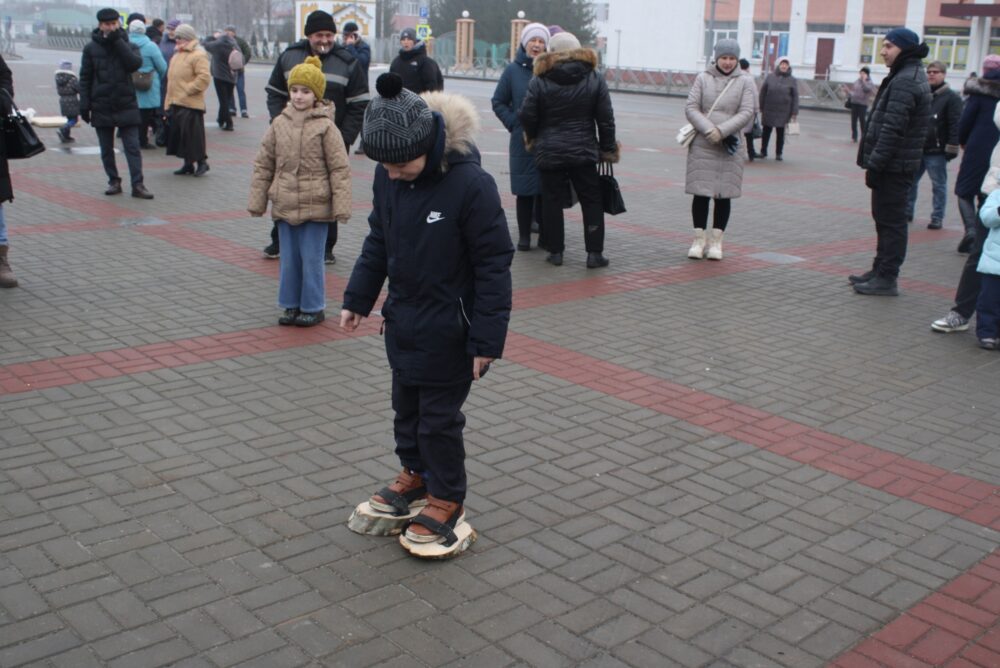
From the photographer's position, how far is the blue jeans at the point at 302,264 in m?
7.31

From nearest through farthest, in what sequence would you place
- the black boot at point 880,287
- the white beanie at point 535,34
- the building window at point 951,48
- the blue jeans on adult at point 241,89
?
the black boot at point 880,287 < the white beanie at point 535,34 < the blue jeans on adult at point 241,89 < the building window at point 951,48

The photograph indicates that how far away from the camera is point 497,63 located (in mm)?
60188

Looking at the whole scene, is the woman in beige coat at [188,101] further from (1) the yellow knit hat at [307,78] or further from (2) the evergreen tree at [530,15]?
(2) the evergreen tree at [530,15]

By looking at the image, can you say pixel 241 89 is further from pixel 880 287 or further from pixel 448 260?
pixel 448 260

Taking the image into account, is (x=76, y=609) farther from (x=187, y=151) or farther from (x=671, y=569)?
(x=187, y=151)

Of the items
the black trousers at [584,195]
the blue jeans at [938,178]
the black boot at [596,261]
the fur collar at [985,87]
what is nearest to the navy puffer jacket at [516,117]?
the black trousers at [584,195]

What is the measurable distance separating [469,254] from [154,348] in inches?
130

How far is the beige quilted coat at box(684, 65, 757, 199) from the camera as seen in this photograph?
31.3 feet

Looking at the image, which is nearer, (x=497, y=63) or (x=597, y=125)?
(x=597, y=125)

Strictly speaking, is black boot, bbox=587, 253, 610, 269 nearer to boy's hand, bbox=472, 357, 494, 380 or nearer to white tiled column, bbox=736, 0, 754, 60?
boy's hand, bbox=472, 357, 494, 380

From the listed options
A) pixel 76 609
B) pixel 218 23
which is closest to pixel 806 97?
pixel 76 609

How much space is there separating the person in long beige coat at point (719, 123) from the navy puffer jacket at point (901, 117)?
3.91 feet

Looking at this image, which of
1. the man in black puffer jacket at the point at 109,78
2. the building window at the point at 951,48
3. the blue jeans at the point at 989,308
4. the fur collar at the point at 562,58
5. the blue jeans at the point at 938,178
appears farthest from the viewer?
the building window at the point at 951,48

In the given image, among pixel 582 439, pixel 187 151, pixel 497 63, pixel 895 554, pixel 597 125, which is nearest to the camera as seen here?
pixel 895 554
